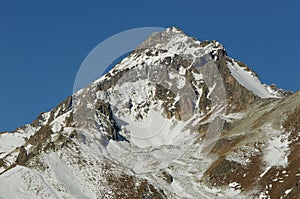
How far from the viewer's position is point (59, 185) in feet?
390

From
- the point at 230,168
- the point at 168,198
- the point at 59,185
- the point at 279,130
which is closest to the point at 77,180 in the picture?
the point at 59,185

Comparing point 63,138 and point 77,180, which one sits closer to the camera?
point 77,180

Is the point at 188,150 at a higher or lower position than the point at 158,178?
higher

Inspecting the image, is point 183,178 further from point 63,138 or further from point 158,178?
point 63,138

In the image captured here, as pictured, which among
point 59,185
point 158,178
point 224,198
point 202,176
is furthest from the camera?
point 202,176

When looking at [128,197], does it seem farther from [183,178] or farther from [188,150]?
[188,150]

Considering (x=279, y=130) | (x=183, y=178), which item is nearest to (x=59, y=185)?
(x=183, y=178)

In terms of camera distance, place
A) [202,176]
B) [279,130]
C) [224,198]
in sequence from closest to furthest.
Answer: [224,198] → [202,176] → [279,130]

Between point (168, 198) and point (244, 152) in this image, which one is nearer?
point (168, 198)

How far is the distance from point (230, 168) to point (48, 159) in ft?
144

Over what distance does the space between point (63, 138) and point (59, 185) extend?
32023 mm

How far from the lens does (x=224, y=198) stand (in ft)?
420

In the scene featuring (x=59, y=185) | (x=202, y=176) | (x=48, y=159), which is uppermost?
(x=202, y=176)

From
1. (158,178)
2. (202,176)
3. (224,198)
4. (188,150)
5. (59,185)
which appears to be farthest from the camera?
(188,150)
